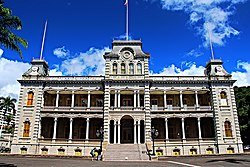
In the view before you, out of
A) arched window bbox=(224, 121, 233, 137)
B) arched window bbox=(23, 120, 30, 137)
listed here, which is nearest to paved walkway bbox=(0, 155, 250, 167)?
arched window bbox=(224, 121, 233, 137)

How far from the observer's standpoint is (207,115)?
36.8m

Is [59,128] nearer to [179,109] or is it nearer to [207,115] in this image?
[179,109]

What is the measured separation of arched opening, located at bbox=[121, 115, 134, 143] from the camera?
3706 cm

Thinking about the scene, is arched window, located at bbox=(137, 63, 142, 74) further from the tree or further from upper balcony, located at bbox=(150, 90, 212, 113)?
the tree

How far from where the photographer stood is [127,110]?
1420 inches

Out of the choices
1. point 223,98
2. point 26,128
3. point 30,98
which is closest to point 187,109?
point 223,98

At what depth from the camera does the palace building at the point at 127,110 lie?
35562mm

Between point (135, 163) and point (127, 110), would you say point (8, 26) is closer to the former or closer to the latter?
point (135, 163)

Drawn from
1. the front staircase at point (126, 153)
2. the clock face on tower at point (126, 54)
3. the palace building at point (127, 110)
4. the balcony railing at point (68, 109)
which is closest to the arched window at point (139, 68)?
the palace building at point (127, 110)

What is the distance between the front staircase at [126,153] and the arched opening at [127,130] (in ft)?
12.8

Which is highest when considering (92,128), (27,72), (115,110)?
(27,72)

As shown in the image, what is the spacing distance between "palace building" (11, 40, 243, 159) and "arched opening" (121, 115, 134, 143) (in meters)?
0.15

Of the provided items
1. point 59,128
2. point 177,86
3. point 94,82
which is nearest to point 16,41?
point 94,82

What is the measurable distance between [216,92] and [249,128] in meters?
10.6
